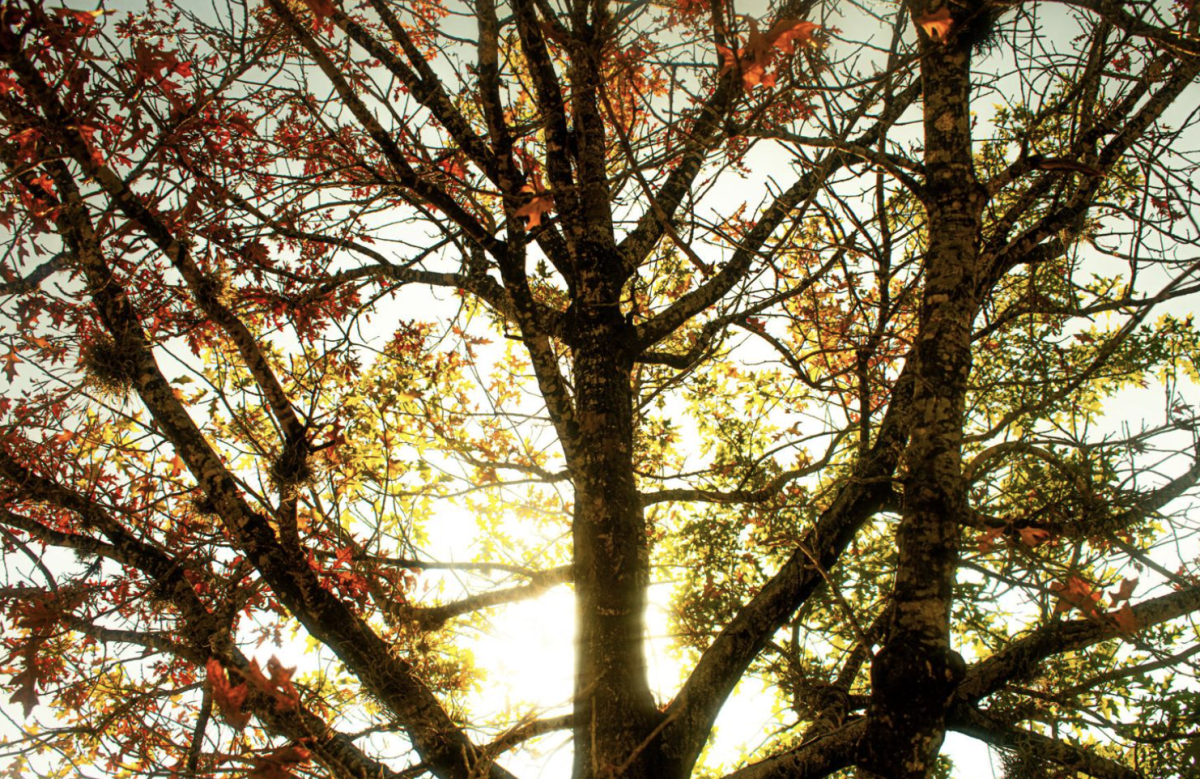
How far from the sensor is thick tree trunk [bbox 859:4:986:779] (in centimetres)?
229

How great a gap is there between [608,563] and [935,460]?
1659 millimetres

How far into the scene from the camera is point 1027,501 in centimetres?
450

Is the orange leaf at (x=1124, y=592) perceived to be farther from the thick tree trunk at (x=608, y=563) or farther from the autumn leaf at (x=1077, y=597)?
the thick tree trunk at (x=608, y=563)

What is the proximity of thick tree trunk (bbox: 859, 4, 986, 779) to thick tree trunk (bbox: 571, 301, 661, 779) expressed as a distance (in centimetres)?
113

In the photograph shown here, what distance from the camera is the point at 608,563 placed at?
338 cm

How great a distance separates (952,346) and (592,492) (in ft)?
6.19

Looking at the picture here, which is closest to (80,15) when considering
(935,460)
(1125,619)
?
(935,460)

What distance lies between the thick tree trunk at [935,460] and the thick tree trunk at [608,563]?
3.69 ft

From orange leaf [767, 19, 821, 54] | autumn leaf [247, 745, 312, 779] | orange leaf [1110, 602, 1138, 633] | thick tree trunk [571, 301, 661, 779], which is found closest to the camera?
orange leaf [767, 19, 821, 54]

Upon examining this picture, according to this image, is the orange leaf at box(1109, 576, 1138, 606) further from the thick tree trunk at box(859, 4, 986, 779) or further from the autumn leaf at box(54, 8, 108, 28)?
the autumn leaf at box(54, 8, 108, 28)

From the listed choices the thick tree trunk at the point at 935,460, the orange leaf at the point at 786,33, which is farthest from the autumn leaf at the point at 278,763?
the orange leaf at the point at 786,33

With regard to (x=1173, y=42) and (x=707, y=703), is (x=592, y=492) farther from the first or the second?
(x=1173, y=42)

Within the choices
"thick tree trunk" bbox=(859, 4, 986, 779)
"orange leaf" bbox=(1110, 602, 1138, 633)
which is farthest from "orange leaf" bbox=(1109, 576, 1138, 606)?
"thick tree trunk" bbox=(859, 4, 986, 779)

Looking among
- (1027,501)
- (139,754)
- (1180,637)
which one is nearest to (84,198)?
(139,754)
